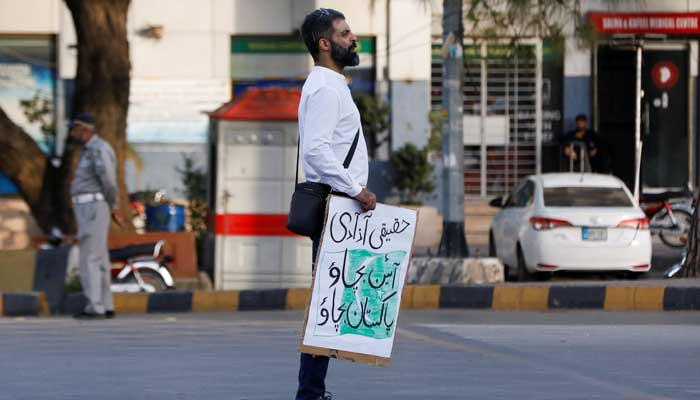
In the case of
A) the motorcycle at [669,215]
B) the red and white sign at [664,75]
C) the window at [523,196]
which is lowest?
the motorcycle at [669,215]

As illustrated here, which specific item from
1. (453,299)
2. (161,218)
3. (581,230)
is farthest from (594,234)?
(161,218)

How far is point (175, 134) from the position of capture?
24750 mm

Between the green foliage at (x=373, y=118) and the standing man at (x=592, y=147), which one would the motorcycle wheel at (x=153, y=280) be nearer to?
the standing man at (x=592, y=147)

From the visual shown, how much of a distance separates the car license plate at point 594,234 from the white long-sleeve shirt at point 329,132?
10.1 m

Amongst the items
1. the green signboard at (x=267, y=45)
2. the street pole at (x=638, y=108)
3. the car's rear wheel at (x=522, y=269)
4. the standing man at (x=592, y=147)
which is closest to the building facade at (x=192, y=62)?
the green signboard at (x=267, y=45)

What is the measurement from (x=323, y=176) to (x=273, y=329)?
5.44 m

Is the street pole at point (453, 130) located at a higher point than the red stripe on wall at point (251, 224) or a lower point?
higher

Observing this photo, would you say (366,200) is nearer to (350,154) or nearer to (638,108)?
(350,154)

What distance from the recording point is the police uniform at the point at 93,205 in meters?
12.6

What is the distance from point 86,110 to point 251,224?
2.65 metres

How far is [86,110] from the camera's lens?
56.1ft

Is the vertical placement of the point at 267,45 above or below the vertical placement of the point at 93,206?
above

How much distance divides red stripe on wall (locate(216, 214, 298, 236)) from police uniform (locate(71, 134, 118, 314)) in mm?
3140

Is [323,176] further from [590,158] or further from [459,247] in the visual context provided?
[590,158]
